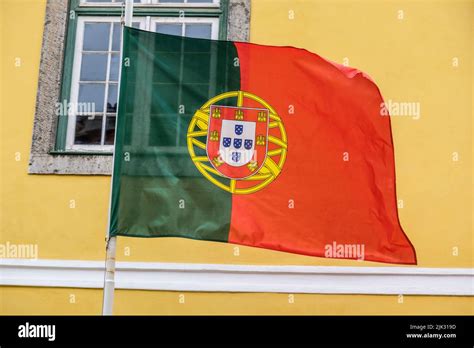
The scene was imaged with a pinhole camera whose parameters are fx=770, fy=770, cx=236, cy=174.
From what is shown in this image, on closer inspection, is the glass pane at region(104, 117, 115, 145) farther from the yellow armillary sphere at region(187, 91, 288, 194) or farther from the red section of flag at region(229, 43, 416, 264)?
the red section of flag at region(229, 43, 416, 264)

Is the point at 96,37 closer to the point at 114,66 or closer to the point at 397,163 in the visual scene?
the point at 114,66

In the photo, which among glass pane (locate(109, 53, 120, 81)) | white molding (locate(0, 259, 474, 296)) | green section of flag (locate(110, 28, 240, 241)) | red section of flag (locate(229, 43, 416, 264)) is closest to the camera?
green section of flag (locate(110, 28, 240, 241))

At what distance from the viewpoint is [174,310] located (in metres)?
6.83

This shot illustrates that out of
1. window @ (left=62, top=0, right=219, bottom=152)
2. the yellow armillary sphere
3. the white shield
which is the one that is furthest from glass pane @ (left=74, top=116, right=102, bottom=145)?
the white shield

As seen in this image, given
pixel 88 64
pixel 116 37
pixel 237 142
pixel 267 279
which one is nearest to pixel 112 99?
pixel 88 64

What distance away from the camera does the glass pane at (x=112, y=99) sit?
24.4 ft

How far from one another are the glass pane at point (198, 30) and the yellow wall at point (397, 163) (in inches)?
18.1

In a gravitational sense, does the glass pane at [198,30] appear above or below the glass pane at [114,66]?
above

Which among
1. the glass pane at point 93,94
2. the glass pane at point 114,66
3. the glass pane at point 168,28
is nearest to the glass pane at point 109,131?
the glass pane at point 93,94

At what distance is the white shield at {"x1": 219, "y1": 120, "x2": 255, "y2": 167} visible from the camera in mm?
5895

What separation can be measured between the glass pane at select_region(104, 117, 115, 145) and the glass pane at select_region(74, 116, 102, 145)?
67 millimetres

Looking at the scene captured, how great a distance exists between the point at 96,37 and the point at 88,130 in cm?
96

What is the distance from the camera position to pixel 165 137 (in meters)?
5.87

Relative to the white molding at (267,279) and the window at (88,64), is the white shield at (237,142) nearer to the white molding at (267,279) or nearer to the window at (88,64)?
the white molding at (267,279)
